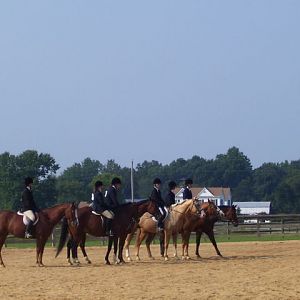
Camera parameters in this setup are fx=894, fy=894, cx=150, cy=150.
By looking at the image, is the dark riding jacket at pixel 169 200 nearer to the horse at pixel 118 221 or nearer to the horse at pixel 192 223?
the horse at pixel 192 223

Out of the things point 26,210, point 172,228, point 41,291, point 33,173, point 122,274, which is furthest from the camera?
point 33,173

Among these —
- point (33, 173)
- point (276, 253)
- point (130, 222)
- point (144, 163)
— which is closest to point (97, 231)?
point (130, 222)

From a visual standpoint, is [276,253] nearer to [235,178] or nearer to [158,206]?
[158,206]

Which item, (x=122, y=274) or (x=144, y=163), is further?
(x=144, y=163)

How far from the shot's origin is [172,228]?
24984mm

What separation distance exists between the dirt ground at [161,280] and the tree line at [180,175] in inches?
2635

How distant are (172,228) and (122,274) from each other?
5.17 metres

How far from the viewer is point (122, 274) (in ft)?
65.6

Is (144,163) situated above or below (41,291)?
above

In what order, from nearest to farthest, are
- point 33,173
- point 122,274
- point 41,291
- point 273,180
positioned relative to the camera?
point 41,291
point 122,274
point 33,173
point 273,180

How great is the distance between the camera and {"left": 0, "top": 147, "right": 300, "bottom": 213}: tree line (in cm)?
9131

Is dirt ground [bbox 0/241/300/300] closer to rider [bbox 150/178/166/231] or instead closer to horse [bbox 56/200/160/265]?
horse [bbox 56/200/160/265]

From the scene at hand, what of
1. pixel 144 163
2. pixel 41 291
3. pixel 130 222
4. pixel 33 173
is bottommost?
pixel 41 291

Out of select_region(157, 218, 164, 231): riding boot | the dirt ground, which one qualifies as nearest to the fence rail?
select_region(157, 218, 164, 231): riding boot
